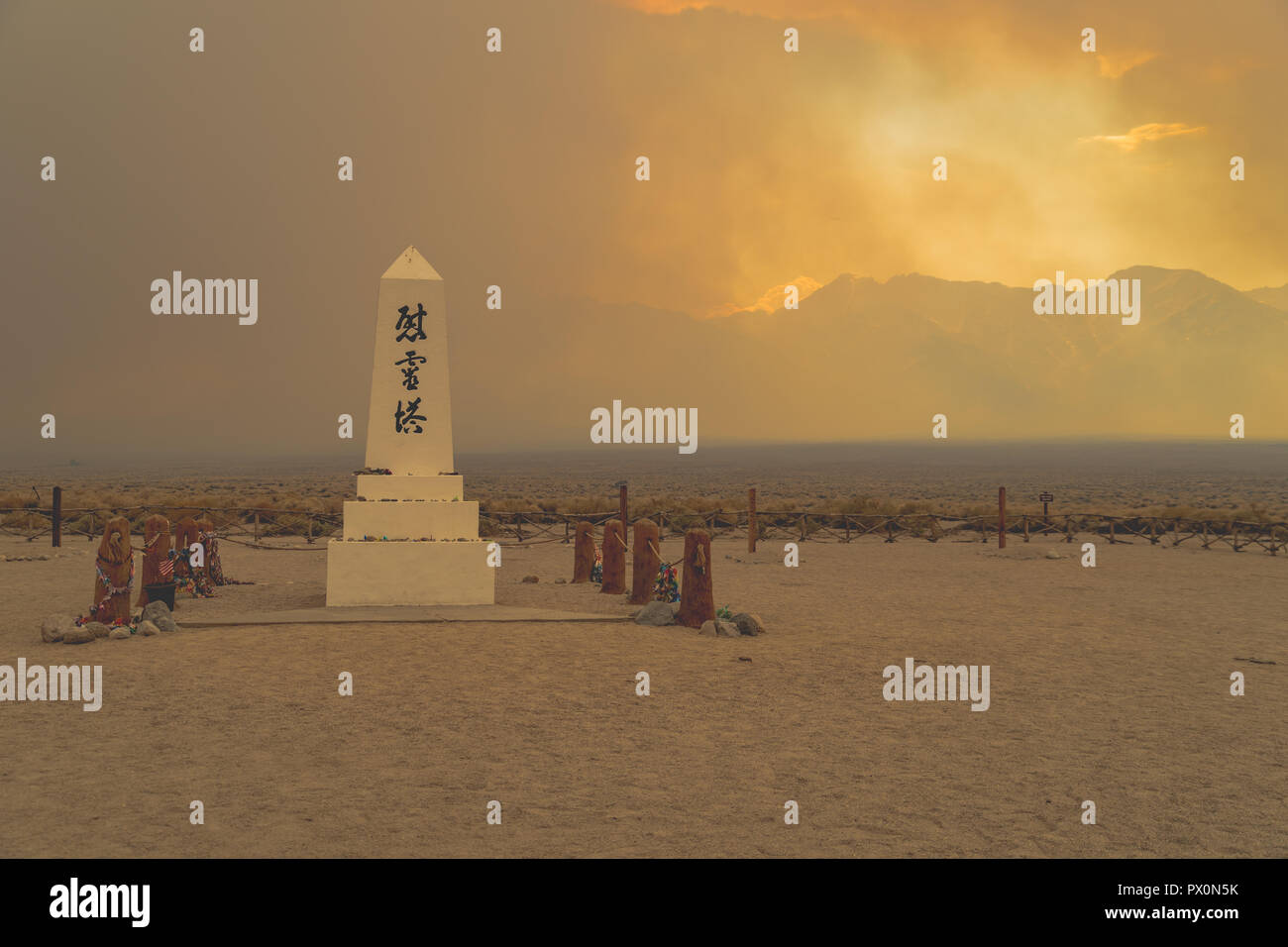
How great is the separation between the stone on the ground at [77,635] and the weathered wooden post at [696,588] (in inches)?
280

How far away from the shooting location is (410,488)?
46.9 ft

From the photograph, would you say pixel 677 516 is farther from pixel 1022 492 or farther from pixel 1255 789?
pixel 1022 492

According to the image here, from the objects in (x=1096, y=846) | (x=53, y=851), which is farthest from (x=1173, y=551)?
(x=53, y=851)

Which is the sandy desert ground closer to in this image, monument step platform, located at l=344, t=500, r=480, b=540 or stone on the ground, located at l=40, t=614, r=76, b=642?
stone on the ground, located at l=40, t=614, r=76, b=642

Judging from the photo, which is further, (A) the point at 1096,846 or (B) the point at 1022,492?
(B) the point at 1022,492

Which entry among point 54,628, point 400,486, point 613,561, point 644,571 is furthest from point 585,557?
point 54,628

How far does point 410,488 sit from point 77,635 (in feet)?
14.6

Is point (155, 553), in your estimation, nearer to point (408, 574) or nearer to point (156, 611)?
point (156, 611)

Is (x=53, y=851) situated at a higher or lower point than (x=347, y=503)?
lower

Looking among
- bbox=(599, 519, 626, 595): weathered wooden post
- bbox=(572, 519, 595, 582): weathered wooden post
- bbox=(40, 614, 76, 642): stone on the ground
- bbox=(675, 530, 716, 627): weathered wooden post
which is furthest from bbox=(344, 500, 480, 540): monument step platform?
bbox=(572, 519, 595, 582): weathered wooden post

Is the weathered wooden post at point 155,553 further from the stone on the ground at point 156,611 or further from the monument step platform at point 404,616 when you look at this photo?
the monument step platform at point 404,616

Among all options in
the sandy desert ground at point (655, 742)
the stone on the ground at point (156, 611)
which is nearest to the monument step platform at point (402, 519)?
the sandy desert ground at point (655, 742)

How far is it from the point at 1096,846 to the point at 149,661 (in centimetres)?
921

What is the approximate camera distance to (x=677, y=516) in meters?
32.4
